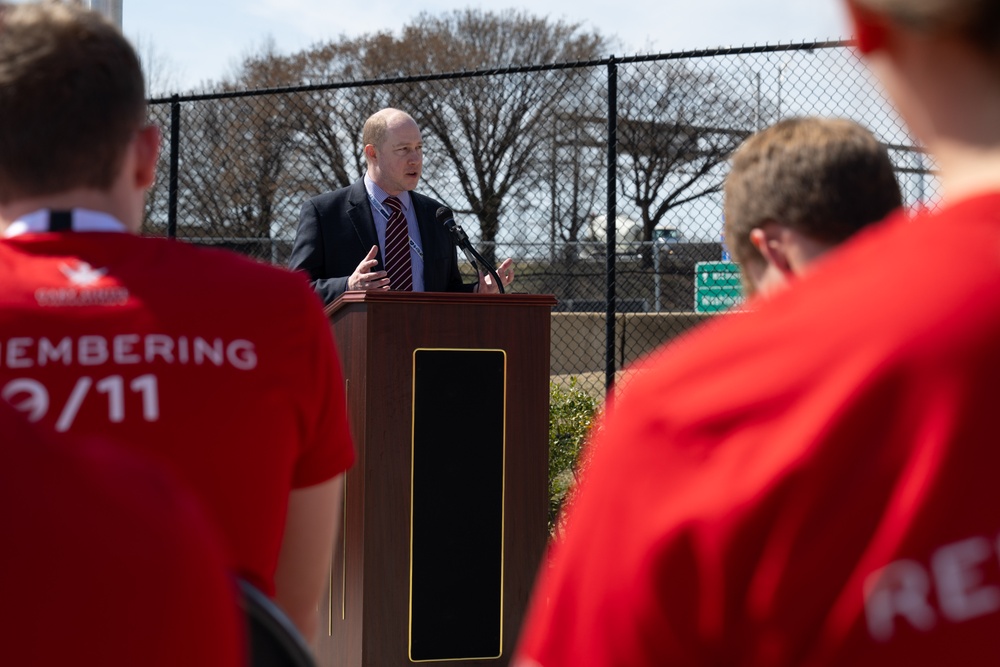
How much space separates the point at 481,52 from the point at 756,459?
119ft

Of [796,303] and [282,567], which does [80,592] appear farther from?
[282,567]

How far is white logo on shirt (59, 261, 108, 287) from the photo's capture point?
5.37ft

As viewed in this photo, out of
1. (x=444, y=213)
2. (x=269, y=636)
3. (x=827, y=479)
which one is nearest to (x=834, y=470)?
(x=827, y=479)

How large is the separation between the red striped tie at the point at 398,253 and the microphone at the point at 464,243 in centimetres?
16

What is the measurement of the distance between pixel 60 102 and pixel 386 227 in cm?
352

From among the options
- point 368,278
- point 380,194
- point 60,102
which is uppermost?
point 380,194

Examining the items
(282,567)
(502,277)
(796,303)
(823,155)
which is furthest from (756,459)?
(502,277)

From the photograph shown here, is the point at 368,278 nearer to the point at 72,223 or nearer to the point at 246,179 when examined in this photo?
the point at 72,223

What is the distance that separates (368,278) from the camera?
440cm

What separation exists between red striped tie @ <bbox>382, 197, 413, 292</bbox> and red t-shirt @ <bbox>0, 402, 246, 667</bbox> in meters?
4.27

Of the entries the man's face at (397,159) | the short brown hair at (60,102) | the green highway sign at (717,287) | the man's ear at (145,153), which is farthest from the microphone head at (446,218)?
the short brown hair at (60,102)

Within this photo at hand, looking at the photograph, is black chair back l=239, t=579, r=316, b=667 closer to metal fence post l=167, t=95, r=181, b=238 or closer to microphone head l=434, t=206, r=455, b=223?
microphone head l=434, t=206, r=455, b=223

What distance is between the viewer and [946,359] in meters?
0.76

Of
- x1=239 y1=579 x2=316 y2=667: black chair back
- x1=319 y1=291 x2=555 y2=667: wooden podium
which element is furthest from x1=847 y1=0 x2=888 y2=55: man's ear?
x1=319 y1=291 x2=555 y2=667: wooden podium
